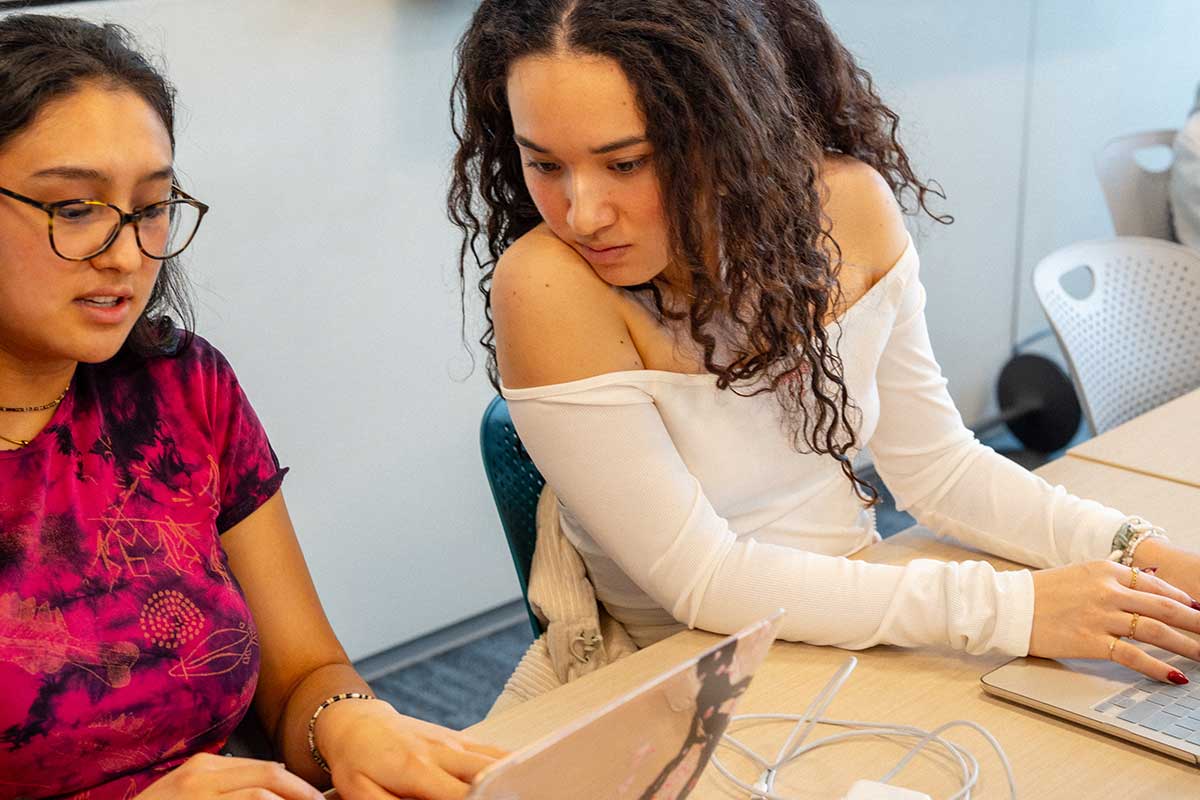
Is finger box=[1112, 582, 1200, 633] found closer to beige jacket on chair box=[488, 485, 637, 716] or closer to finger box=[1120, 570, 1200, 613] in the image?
finger box=[1120, 570, 1200, 613]

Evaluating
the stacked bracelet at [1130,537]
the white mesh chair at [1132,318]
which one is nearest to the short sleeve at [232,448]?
the stacked bracelet at [1130,537]

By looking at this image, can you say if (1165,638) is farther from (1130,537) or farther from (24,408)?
(24,408)

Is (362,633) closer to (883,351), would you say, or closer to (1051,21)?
(883,351)

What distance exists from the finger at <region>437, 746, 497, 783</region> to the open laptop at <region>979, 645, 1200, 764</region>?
45cm

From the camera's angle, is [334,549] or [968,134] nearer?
[334,549]

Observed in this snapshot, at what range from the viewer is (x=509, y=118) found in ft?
4.43

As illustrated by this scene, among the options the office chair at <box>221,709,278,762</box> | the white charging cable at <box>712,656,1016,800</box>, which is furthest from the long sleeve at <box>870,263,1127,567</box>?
the office chair at <box>221,709,278,762</box>

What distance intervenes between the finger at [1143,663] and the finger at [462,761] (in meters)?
0.54

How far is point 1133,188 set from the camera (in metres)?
3.16

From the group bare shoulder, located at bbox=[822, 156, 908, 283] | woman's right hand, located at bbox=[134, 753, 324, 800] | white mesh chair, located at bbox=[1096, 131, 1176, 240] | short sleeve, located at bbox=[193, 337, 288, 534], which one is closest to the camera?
woman's right hand, located at bbox=[134, 753, 324, 800]

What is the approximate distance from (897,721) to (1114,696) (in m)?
0.18

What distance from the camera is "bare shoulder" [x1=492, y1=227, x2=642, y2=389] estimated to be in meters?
1.27

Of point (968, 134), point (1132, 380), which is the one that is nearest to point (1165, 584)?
point (1132, 380)

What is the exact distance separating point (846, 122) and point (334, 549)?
1.39 m
